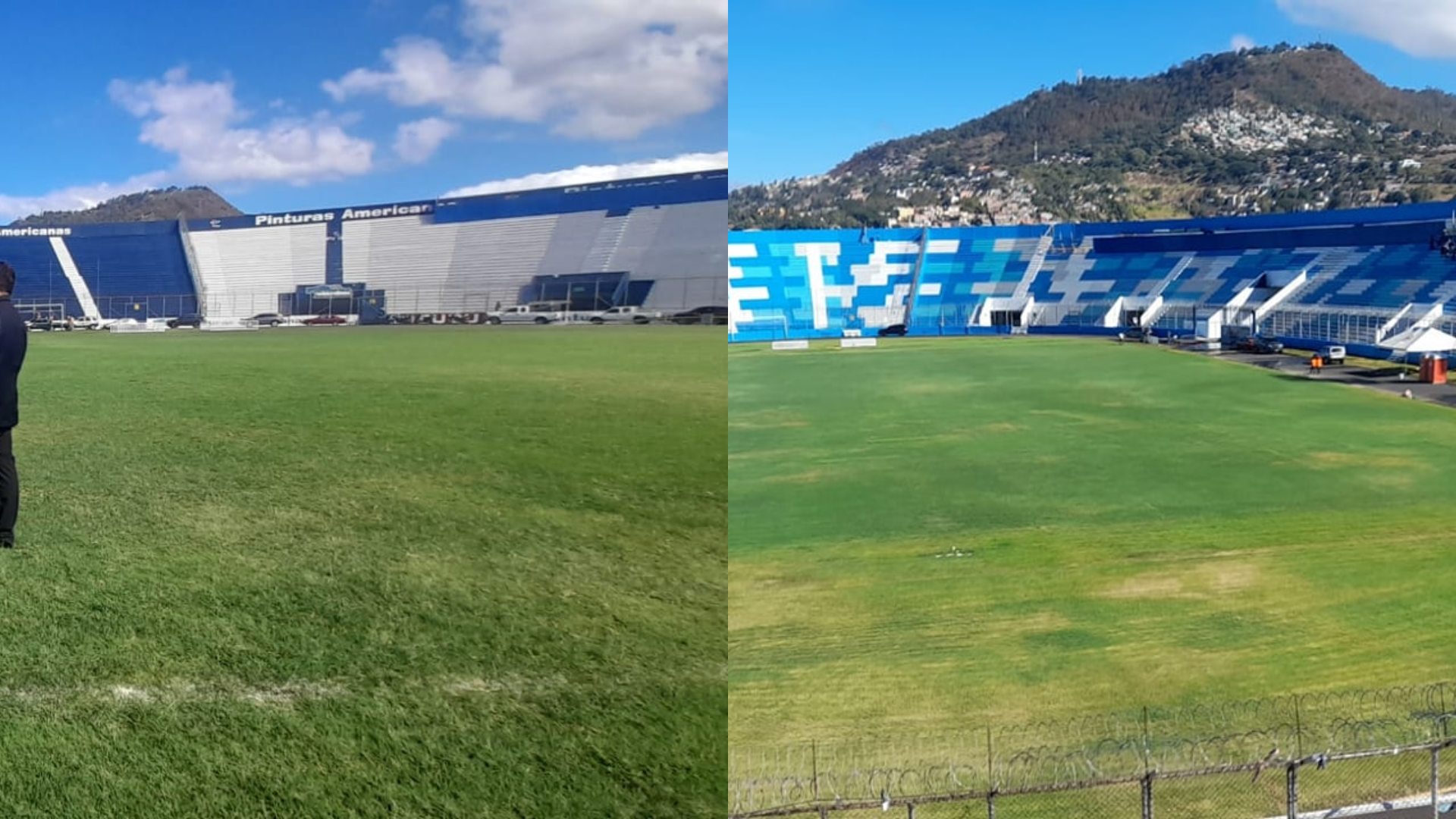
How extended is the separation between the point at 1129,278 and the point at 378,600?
43.9 m

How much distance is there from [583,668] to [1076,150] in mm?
116734

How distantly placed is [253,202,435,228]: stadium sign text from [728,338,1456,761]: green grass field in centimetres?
214

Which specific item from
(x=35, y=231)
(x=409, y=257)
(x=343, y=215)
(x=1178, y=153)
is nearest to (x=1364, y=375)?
(x=409, y=257)

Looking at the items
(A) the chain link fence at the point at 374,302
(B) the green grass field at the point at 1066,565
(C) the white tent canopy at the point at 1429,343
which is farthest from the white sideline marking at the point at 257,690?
(C) the white tent canopy at the point at 1429,343

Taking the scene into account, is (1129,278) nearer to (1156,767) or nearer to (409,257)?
(1156,767)

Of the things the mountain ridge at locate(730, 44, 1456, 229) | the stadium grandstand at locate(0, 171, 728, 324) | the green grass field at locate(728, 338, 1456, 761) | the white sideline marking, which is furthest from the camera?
the mountain ridge at locate(730, 44, 1456, 229)

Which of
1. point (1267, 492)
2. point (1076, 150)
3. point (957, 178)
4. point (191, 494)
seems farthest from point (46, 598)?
point (1076, 150)

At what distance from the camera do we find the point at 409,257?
2.96 metres

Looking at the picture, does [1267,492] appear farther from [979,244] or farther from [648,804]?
[979,244]

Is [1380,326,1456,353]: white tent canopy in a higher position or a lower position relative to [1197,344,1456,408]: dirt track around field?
higher

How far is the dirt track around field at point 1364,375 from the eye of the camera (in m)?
18.7

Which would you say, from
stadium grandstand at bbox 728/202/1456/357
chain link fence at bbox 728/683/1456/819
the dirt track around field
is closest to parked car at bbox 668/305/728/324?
chain link fence at bbox 728/683/1456/819

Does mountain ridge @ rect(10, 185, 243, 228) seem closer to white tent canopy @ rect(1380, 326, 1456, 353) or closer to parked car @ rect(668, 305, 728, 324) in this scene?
parked car @ rect(668, 305, 728, 324)

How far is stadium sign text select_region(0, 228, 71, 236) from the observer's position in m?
2.89
